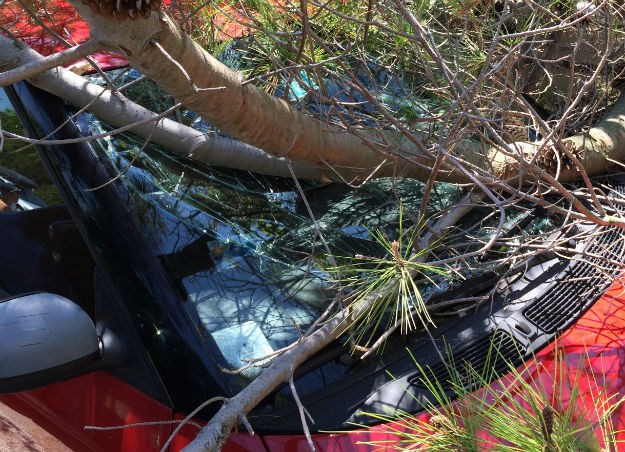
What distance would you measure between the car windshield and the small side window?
0.21 meters

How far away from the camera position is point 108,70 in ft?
8.55

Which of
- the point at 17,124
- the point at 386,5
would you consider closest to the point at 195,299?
the point at 17,124

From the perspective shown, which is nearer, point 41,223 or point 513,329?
point 513,329

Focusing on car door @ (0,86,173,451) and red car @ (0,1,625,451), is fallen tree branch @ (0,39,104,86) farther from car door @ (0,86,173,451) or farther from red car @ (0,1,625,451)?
car door @ (0,86,173,451)

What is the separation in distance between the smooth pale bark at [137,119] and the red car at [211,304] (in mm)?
46

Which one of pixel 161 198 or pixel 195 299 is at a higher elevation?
pixel 161 198

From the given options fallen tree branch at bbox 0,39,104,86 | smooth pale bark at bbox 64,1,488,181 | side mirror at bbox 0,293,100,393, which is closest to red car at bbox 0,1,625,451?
side mirror at bbox 0,293,100,393

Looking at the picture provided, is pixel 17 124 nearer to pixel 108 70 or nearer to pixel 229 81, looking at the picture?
pixel 108 70

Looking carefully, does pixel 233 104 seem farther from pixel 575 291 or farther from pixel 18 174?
pixel 575 291

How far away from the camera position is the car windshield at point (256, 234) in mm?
2025

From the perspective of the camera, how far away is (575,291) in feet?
7.18

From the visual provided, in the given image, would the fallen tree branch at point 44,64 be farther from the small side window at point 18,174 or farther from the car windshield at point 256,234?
the small side window at point 18,174

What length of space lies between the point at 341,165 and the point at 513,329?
0.77 metres

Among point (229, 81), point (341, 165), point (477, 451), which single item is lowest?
point (477, 451)
